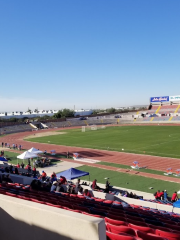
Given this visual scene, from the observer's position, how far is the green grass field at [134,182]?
18350 millimetres

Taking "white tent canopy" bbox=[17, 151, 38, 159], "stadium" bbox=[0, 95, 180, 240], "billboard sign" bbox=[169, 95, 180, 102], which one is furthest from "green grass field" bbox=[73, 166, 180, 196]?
"billboard sign" bbox=[169, 95, 180, 102]

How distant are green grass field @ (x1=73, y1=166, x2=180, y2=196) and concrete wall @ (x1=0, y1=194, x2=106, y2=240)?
14613 millimetres

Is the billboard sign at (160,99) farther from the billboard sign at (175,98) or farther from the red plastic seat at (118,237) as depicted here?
the red plastic seat at (118,237)

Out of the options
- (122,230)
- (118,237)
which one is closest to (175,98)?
(122,230)

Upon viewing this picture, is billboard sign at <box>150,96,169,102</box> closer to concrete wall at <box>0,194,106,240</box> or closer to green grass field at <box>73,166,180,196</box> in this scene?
green grass field at <box>73,166,180,196</box>

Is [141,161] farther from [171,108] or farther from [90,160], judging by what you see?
[171,108]

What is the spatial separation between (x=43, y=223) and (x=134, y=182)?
16806mm

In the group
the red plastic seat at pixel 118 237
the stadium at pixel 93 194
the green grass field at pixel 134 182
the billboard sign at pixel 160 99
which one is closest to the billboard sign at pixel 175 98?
the billboard sign at pixel 160 99

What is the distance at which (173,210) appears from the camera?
1133cm

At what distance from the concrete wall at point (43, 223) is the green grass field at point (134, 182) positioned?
47.9 feet

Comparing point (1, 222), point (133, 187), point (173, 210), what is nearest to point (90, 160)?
point (133, 187)

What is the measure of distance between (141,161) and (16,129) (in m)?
58.0

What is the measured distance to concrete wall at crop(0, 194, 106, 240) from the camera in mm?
3477

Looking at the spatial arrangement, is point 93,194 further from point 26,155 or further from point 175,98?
point 175,98
